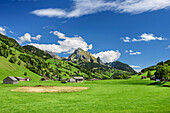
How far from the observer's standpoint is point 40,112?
2206 centimetres

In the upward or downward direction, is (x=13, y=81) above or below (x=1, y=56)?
below

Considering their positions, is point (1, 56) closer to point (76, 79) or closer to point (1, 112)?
point (76, 79)

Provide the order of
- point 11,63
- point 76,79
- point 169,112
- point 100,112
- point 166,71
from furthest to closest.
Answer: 1. point 11,63
2. point 76,79
3. point 166,71
4. point 100,112
5. point 169,112

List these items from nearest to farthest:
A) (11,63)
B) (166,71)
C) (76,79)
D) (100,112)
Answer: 1. (100,112)
2. (166,71)
3. (76,79)
4. (11,63)

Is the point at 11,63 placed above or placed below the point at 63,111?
above

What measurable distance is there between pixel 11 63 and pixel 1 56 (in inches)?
725

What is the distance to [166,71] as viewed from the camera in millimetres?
95000

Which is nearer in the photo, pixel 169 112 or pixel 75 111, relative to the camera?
pixel 169 112

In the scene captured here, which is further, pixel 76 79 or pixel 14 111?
pixel 76 79

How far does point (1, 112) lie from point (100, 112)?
615 inches

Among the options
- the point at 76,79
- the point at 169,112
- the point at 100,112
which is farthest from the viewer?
the point at 76,79

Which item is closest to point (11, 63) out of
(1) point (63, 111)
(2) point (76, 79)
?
(2) point (76, 79)

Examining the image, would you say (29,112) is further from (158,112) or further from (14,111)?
(158,112)

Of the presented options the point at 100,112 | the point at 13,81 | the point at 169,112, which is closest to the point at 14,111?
the point at 100,112
